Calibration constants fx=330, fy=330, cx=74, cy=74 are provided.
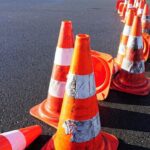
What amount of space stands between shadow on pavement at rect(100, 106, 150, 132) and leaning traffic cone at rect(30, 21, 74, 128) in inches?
24.6

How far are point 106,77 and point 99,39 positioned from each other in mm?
A: 3769

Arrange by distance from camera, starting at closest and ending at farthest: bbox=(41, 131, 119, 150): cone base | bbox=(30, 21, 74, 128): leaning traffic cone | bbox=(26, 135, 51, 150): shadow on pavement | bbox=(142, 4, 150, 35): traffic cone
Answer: bbox=(41, 131, 119, 150): cone base
bbox=(26, 135, 51, 150): shadow on pavement
bbox=(30, 21, 74, 128): leaning traffic cone
bbox=(142, 4, 150, 35): traffic cone

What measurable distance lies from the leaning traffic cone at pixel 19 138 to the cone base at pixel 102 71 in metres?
1.22

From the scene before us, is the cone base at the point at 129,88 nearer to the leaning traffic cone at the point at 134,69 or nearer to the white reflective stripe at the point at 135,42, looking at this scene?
the leaning traffic cone at the point at 134,69

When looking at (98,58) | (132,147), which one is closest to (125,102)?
(98,58)

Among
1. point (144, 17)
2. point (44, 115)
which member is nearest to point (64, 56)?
point (44, 115)

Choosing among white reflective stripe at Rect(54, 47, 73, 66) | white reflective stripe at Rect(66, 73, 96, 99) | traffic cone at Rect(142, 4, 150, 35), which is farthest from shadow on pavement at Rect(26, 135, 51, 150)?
traffic cone at Rect(142, 4, 150, 35)

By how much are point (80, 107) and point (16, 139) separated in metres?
0.73

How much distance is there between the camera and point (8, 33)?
8.84 meters

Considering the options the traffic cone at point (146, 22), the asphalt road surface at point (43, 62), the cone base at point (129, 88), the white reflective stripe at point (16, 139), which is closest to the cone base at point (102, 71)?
the asphalt road surface at point (43, 62)

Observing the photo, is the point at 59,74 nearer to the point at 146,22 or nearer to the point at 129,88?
the point at 129,88

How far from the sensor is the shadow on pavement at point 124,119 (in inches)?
158

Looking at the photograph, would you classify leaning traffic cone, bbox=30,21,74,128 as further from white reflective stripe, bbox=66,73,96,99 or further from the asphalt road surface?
white reflective stripe, bbox=66,73,96,99

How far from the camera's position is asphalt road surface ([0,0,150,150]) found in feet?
13.2
